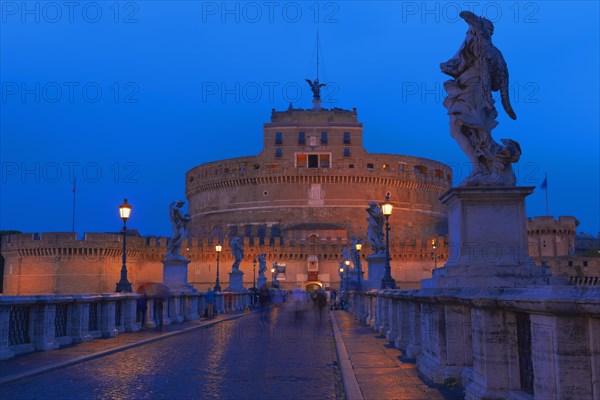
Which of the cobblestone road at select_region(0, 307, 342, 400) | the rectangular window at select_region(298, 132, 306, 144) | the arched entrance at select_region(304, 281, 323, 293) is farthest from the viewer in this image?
the rectangular window at select_region(298, 132, 306, 144)

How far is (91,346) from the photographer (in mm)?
12023

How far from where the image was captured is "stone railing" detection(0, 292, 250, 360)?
34.2 feet

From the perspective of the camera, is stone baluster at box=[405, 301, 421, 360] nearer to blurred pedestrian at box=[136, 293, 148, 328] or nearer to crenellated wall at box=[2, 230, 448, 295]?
blurred pedestrian at box=[136, 293, 148, 328]

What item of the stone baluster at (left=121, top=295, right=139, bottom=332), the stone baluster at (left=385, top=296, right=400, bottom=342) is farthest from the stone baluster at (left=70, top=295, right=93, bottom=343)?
the stone baluster at (left=385, top=296, right=400, bottom=342)

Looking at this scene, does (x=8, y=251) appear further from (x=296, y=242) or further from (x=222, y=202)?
(x=296, y=242)

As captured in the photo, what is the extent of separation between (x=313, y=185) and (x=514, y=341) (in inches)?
2956

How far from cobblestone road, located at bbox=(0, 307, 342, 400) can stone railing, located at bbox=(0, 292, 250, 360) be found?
4.33 feet

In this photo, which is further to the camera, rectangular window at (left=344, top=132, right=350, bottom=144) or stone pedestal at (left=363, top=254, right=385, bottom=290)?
rectangular window at (left=344, top=132, right=350, bottom=144)

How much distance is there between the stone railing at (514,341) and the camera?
3582 mm

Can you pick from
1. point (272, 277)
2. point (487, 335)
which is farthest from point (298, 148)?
point (487, 335)

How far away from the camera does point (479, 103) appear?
7.63 metres

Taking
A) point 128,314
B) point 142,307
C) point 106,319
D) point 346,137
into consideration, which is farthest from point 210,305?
point 346,137

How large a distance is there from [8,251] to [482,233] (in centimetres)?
7327

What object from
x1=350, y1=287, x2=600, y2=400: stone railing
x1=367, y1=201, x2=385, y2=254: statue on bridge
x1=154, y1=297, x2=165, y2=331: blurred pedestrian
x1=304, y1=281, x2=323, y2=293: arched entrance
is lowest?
x1=304, y1=281, x2=323, y2=293: arched entrance
